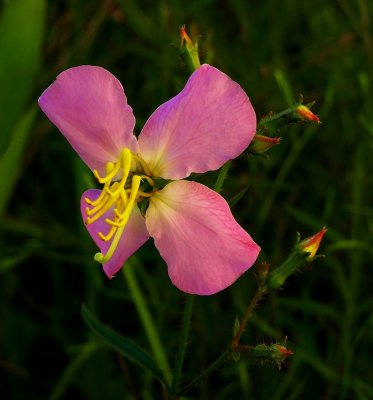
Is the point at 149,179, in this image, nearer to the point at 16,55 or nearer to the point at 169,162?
the point at 169,162

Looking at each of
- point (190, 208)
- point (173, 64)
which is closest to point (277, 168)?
point (173, 64)

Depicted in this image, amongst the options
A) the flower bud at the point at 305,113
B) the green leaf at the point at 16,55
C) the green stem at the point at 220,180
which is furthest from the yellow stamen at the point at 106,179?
the green leaf at the point at 16,55

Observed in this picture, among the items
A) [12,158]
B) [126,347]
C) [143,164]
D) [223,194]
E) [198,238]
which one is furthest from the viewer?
[223,194]

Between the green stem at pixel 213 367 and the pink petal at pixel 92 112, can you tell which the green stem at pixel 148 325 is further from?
the pink petal at pixel 92 112

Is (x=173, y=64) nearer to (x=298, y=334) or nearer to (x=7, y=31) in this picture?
(x=7, y=31)

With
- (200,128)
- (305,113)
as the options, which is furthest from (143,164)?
(305,113)
